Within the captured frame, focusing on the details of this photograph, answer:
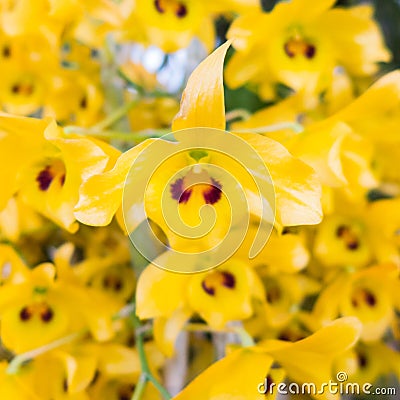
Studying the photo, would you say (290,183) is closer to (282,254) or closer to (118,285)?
(282,254)

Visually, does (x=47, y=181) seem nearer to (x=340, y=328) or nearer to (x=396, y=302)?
(x=340, y=328)

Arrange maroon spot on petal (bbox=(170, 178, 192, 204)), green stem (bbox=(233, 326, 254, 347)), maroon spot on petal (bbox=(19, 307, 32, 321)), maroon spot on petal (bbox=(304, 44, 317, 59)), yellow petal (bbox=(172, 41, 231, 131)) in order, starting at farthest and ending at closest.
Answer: maroon spot on petal (bbox=(304, 44, 317, 59)) → maroon spot on petal (bbox=(19, 307, 32, 321)) → green stem (bbox=(233, 326, 254, 347)) → maroon spot on petal (bbox=(170, 178, 192, 204)) → yellow petal (bbox=(172, 41, 231, 131))

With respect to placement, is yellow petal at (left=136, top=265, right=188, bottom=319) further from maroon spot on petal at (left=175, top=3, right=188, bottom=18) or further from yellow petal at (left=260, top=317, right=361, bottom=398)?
maroon spot on petal at (left=175, top=3, right=188, bottom=18)

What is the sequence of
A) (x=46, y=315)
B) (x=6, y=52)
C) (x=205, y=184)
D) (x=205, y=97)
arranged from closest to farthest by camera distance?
(x=205, y=97) → (x=205, y=184) → (x=46, y=315) → (x=6, y=52)

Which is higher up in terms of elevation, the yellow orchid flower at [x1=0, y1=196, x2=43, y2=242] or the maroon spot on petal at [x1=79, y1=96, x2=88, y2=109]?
the maroon spot on petal at [x1=79, y1=96, x2=88, y2=109]

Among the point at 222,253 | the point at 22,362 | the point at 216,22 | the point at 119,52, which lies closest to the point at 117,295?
the point at 22,362

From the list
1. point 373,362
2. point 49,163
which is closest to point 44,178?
→ point 49,163

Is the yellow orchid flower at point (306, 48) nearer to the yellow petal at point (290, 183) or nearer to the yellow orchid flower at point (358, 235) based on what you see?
the yellow orchid flower at point (358, 235)

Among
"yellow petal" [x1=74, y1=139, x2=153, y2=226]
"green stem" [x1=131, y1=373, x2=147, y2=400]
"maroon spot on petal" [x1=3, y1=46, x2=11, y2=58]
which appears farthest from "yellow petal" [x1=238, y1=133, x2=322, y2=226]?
"maroon spot on petal" [x1=3, y1=46, x2=11, y2=58]
